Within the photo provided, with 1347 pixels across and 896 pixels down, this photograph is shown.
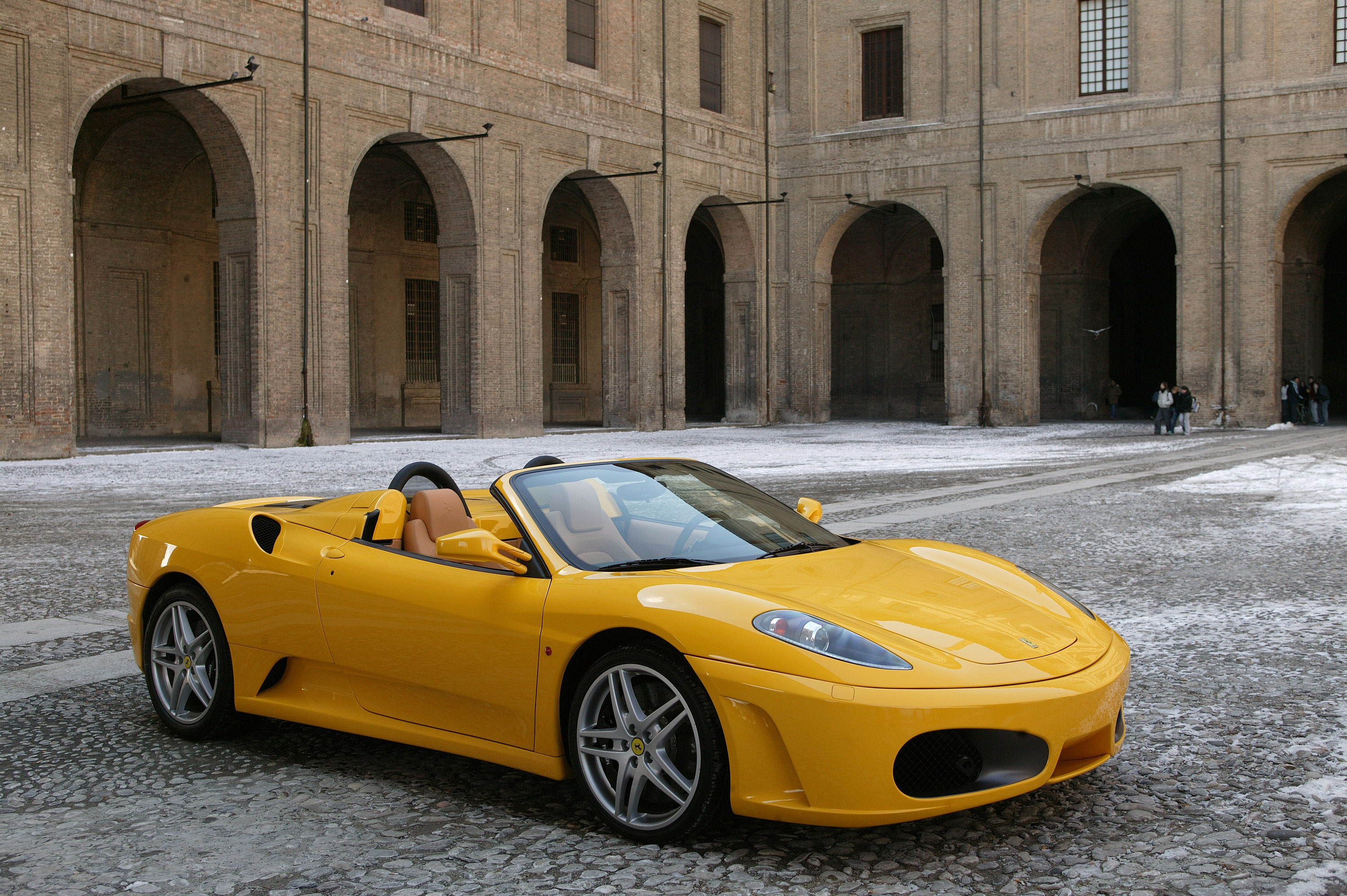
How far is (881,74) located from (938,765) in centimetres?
3505

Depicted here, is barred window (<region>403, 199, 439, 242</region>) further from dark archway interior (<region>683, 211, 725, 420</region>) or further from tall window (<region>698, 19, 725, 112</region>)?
dark archway interior (<region>683, 211, 725, 420</region>)

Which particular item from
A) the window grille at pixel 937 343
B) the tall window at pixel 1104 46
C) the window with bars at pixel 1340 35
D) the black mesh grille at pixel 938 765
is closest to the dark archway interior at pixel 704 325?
the window grille at pixel 937 343

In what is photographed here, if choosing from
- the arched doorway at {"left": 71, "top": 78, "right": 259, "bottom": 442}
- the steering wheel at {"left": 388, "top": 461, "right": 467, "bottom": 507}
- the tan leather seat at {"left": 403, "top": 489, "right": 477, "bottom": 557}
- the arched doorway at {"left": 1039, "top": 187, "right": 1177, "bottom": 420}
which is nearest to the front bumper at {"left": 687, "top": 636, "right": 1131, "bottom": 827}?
the tan leather seat at {"left": 403, "top": 489, "right": 477, "bottom": 557}

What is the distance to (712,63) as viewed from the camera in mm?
35344

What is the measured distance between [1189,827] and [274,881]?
2508mm

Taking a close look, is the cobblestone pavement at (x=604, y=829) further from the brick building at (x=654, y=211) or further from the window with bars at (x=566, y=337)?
the window with bars at (x=566, y=337)

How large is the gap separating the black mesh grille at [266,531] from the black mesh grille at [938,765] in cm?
248

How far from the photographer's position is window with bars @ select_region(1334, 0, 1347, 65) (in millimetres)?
30406

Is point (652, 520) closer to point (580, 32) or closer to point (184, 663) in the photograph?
point (184, 663)

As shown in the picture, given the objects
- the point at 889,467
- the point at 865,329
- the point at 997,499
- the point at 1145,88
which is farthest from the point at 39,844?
the point at 865,329

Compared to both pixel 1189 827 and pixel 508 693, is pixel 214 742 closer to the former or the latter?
pixel 508 693

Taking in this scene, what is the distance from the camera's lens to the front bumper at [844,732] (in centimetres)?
318

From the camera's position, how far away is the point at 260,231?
23094mm

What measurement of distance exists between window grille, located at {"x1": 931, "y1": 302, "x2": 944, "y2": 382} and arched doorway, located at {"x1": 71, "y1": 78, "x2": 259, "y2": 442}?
22.4m
